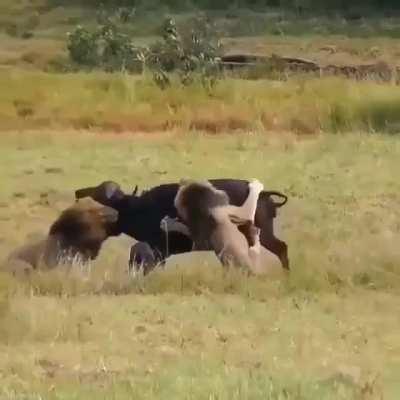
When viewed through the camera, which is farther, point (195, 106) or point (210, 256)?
point (195, 106)

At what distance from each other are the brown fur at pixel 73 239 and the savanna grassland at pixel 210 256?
0.64 feet

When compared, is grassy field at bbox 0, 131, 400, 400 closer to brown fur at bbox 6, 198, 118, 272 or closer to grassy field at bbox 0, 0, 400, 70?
brown fur at bbox 6, 198, 118, 272

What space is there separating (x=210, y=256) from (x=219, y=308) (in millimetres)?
1238

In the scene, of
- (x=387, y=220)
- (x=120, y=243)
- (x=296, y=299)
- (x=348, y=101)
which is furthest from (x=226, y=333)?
(x=348, y=101)

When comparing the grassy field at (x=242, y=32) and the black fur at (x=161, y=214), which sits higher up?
the black fur at (x=161, y=214)

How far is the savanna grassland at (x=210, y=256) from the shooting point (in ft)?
18.3

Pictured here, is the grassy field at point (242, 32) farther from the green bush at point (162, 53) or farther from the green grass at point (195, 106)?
the green grass at point (195, 106)

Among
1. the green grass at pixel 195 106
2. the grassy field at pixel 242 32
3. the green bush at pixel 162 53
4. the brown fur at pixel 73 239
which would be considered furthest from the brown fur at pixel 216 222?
the grassy field at pixel 242 32

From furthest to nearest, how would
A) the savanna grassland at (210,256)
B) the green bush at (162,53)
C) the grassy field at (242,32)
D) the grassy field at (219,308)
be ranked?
1. the grassy field at (242,32)
2. the green bush at (162,53)
3. the savanna grassland at (210,256)
4. the grassy field at (219,308)

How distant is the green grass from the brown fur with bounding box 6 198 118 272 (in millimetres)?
7255

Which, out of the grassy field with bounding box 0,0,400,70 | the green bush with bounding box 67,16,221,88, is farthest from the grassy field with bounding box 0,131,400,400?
the grassy field with bounding box 0,0,400,70

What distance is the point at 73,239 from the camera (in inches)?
338

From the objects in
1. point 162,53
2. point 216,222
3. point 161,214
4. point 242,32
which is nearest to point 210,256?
point 216,222

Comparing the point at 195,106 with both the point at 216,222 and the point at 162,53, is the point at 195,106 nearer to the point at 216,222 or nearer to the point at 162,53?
the point at 162,53
